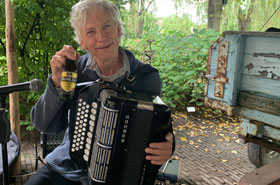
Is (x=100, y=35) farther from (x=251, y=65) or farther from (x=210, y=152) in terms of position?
(x=210, y=152)

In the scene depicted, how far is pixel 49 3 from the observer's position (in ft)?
11.4

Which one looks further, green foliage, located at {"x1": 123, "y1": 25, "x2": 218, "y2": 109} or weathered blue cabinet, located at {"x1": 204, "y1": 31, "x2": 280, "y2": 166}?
green foliage, located at {"x1": 123, "y1": 25, "x2": 218, "y2": 109}

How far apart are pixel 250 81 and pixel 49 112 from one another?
87.0 inches

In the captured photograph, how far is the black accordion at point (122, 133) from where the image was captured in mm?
1398

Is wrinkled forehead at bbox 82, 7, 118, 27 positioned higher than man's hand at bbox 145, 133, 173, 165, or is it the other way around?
wrinkled forehead at bbox 82, 7, 118, 27

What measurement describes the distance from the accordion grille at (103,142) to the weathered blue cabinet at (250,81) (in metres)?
1.91

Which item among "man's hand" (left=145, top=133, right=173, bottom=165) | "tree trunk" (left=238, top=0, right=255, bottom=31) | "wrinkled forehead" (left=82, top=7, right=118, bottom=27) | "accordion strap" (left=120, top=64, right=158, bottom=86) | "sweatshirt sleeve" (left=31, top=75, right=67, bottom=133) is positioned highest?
"tree trunk" (left=238, top=0, right=255, bottom=31)

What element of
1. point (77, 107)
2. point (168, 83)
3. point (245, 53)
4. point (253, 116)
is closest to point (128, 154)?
point (77, 107)

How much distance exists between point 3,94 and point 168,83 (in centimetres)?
537

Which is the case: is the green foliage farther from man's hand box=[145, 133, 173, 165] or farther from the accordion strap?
man's hand box=[145, 133, 173, 165]

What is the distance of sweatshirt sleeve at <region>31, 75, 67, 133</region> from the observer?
1.57 m

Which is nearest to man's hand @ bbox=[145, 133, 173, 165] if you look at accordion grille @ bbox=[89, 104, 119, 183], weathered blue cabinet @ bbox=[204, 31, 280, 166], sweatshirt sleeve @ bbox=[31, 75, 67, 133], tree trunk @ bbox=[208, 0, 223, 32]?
accordion grille @ bbox=[89, 104, 119, 183]

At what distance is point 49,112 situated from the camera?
1.65 meters

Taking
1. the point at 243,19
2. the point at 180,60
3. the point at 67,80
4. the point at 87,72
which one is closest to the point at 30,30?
the point at 87,72
